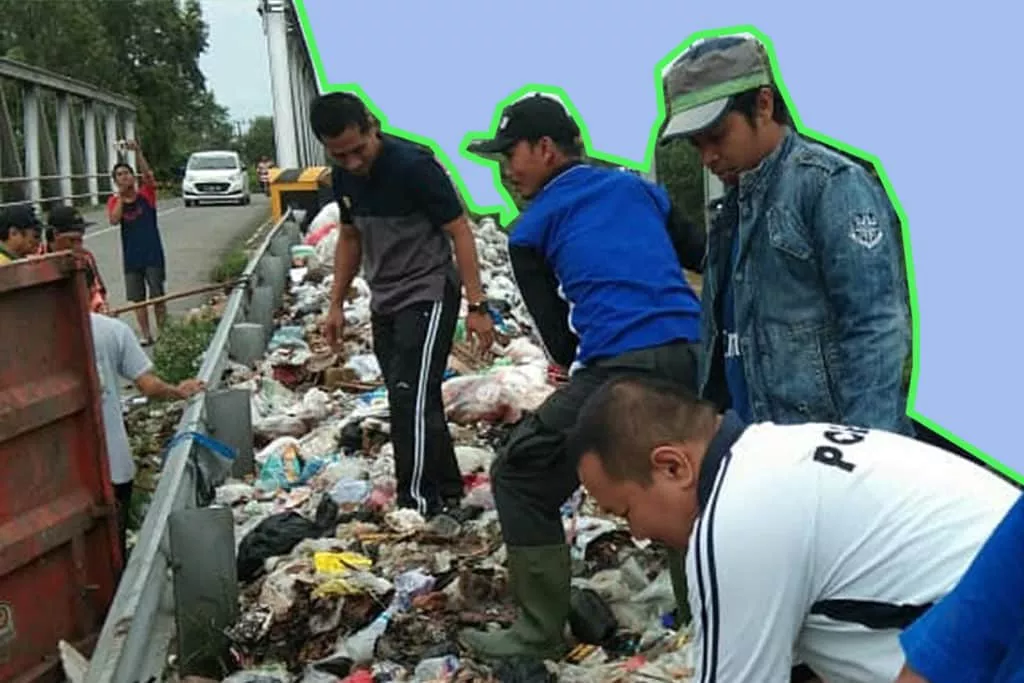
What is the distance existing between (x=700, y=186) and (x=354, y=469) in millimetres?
2843

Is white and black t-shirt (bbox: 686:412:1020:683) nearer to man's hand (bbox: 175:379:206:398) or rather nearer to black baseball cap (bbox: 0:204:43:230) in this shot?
man's hand (bbox: 175:379:206:398)

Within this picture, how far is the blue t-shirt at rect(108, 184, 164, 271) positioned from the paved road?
0.91m

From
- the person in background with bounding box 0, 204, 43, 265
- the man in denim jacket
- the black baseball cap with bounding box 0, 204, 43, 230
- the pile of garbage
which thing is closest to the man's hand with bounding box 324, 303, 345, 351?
the pile of garbage

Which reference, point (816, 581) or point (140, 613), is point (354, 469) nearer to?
point (140, 613)

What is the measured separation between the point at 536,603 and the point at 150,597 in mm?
1250

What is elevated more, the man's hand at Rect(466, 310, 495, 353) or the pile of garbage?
the man's hand at Rect(466, 310, 495, 353)

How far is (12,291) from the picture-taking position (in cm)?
514

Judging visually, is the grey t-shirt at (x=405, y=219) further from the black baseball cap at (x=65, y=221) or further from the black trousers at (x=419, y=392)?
the black baseball cap at (x=65, y=221)

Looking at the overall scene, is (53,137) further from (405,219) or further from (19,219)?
(405,219)

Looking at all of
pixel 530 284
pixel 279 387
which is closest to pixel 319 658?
pixel 530 284

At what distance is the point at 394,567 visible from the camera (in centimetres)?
581

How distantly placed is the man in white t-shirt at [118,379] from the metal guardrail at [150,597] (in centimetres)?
20

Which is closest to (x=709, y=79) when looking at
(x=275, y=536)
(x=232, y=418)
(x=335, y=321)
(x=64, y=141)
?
(x=275, y=536)

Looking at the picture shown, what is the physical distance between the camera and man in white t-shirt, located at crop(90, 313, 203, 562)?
5988 millimetres
